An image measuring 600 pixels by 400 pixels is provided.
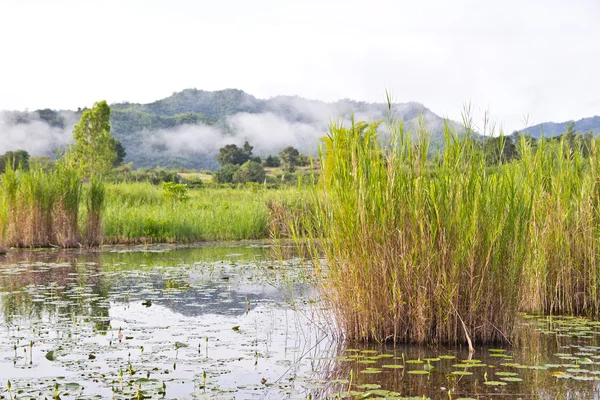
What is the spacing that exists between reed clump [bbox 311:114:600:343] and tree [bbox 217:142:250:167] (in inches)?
2679

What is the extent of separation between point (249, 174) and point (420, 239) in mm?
48830

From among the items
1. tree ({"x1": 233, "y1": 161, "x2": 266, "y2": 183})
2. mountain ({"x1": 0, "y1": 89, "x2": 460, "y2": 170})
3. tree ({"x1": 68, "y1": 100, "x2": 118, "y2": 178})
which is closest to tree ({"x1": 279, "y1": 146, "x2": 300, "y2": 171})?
tree ({"x1": 233, "y1": 161, "x2": 266, "y2": 183})

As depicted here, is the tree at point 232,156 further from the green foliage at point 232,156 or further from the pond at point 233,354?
the pond at point 233,354

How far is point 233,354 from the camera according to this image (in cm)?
572

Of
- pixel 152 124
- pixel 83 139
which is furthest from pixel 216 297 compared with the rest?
pixel 152 124

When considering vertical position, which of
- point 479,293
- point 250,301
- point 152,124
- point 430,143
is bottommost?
point 250,301

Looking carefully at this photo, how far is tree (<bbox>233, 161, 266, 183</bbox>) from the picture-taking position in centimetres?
5219

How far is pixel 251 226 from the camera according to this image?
808 inches

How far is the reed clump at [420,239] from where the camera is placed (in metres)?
5.71

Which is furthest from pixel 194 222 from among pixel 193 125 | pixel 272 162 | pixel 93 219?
pixel 193 125

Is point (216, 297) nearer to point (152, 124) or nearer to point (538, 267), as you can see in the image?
point (538, 267)

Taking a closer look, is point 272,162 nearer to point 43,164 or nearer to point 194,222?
point 43,164

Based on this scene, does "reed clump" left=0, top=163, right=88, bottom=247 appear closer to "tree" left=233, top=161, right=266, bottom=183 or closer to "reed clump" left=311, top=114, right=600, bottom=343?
"reed clump" left=311, top=114, right=600, bottom=343

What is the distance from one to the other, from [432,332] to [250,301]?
331 cm
